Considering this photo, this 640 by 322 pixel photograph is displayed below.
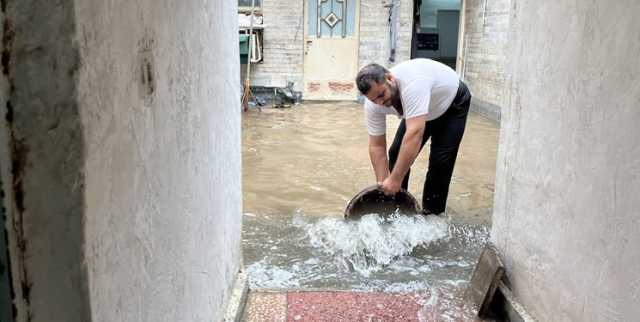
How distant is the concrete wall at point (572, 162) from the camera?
70.6 inches

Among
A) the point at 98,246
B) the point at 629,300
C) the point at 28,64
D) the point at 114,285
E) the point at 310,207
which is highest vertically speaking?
the point at 28,64

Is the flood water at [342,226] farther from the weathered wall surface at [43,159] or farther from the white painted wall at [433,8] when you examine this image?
the white painted wall at [433,8]

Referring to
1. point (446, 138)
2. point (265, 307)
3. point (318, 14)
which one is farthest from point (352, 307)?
point (318, 14)

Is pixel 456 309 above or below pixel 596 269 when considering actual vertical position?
below

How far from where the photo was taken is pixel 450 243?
3883 mm

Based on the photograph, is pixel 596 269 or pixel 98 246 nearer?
pixel 98 246

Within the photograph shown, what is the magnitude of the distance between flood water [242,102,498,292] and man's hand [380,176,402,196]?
24cm

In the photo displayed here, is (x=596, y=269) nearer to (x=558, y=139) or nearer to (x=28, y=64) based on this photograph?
(x=558, y=139)

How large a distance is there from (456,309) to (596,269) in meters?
1.04

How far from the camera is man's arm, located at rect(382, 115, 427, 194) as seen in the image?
3.47m

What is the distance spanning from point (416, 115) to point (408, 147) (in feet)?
0.65

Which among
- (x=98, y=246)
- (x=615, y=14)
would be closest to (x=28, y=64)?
(x=98, y=246)

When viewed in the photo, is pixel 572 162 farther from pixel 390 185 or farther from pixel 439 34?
pixel 439 34

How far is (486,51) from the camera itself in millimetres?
9922
